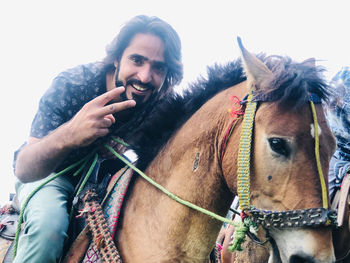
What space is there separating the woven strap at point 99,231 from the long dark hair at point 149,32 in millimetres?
1321

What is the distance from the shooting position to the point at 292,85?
168 cm

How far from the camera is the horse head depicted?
1472 mm

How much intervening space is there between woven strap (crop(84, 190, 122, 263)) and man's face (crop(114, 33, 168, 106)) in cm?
105

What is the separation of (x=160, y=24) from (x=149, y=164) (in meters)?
1.49

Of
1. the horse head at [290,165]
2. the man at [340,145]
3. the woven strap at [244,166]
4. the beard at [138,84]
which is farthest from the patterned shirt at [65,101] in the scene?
the man at [340,145]

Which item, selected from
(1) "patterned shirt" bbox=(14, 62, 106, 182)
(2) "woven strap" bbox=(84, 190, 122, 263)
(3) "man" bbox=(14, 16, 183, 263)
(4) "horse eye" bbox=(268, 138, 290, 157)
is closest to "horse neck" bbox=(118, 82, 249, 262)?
(2) "woven strap" bbox=(84, 190, 122, 263)

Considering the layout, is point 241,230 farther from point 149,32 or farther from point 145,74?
point 149,32

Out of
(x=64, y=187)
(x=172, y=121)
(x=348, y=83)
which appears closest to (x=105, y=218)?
(x=64, y=187)

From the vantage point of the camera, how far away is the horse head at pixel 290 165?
57.9 inches

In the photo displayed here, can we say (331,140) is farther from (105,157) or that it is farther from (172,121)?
(105,157)

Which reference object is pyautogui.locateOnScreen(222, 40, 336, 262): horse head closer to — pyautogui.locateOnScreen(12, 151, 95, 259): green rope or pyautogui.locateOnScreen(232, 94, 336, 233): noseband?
pyautogui.locateOnScreen(232, 94, 336, 233): noseband

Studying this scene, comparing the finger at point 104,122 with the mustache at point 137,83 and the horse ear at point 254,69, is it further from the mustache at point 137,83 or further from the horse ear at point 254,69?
the horse ear at point 254,69

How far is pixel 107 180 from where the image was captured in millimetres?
2322

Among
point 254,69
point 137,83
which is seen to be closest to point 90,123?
point 137,83
